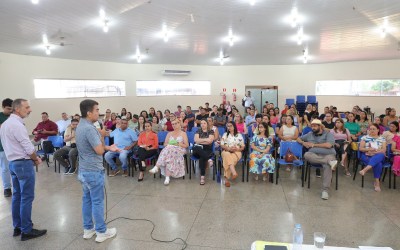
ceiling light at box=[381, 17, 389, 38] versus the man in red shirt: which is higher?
ceiling light at box=[381, 17, 389, 38]

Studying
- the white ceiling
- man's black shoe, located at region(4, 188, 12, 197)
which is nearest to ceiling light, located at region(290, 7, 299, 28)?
the white ceiling

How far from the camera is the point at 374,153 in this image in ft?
14.3

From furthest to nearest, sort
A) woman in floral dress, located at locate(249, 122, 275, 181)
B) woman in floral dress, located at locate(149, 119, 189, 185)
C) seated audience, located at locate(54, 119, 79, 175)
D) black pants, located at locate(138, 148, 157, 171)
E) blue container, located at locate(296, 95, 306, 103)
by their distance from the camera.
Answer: blue container, located at locate(296, 95, 306, 103)
seated audience, located at locate(54, 119, 79, 175)
black pants, located at locate(138, 148, 157, 171)
woman in floral dress, located at locate(149, 119, 189, 185)
woman in floral dress, located at locate(249, 122, 275, 181)

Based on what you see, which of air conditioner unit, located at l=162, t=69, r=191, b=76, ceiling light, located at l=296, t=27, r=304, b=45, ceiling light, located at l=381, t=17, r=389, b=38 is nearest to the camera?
ceiling light, located at l=381, t=17, r=389, b=38

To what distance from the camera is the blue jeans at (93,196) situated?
2626 millimetres

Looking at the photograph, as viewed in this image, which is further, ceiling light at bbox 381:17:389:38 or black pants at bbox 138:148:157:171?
ceiling light at bbox 381:17:389:38

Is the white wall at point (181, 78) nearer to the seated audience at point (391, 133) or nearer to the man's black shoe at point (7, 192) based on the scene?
the man's black shoe at point (7, 192)

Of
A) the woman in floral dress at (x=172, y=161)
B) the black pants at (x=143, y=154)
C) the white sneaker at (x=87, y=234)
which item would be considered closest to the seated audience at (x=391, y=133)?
the woman in floral dress at (x=172, y=161)

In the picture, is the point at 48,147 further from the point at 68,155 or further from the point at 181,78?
the point at 181,78

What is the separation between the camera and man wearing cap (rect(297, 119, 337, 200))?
4.06 meters

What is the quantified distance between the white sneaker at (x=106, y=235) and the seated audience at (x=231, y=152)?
7.05ft

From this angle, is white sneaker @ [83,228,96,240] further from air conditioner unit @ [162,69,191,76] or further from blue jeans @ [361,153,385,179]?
air conditioner unit @ [162,69,191,76]

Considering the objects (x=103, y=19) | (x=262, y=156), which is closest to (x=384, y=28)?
(x=262, y=156)

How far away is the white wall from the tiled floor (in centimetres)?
628
